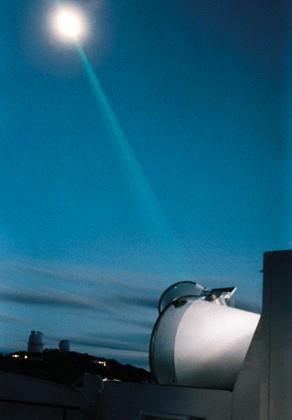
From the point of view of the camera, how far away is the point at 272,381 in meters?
6.21

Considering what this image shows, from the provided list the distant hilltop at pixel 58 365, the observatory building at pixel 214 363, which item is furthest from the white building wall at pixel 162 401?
the distant hilltop at pixel 58 365

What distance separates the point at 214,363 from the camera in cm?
744

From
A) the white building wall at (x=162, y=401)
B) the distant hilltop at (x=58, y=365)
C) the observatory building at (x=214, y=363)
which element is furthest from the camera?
the distant hilltop at (x=58, y=365)

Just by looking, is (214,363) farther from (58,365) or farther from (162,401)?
(58,365)

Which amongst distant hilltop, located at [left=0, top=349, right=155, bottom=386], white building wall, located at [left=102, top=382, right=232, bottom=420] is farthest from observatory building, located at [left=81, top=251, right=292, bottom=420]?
distant hilltop, located at [left=0, top=349, right=155, bottom=386]

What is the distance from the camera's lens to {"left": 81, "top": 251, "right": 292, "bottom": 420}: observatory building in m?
6.25

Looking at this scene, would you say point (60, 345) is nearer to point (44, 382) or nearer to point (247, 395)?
point (44, 382)

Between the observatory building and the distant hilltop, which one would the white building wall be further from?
the distant hilltop

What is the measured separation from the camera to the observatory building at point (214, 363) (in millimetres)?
6254

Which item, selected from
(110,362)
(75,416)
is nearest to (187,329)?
(75,416)

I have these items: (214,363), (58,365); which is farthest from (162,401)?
(58,365)

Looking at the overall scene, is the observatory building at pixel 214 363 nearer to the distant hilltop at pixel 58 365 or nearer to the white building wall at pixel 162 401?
the white building wall at pixel 162 401

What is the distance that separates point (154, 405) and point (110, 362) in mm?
15332

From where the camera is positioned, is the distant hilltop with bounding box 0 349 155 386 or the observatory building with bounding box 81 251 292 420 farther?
the distant hilltop with bounding box 0 349 155 386
